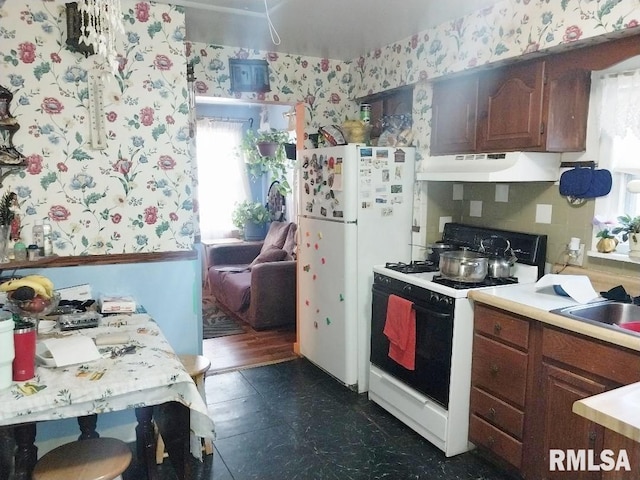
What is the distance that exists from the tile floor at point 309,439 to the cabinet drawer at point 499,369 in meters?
0.42

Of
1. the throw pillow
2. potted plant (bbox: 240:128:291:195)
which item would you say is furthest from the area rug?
potted plant (bbox: 240:128:291:195)

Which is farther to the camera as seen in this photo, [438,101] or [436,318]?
[438,101]

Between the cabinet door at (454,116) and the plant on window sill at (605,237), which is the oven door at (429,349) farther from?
the cabinet door at (454,116)

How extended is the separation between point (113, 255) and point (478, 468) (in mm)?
2184

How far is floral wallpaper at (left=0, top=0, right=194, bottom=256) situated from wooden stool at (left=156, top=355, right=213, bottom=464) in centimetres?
67

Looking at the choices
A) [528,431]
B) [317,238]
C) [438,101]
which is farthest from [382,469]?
[438,101]

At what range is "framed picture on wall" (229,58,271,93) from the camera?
11.3ft

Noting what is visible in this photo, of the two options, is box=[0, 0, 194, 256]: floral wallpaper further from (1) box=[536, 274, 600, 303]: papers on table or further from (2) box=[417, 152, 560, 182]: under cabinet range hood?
(1) box=[536, 274, 600, 303]: papers on table

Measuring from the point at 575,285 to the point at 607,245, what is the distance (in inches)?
11.8

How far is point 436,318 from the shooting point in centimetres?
256

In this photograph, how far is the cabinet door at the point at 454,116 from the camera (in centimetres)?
287

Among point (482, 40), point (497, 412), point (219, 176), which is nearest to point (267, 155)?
point (219, 176)

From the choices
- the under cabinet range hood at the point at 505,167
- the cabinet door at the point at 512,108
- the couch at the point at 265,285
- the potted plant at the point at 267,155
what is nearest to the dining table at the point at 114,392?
the under cabinet range hood at the point at 505,167

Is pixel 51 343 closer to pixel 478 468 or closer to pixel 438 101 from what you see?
pixel 478 468
